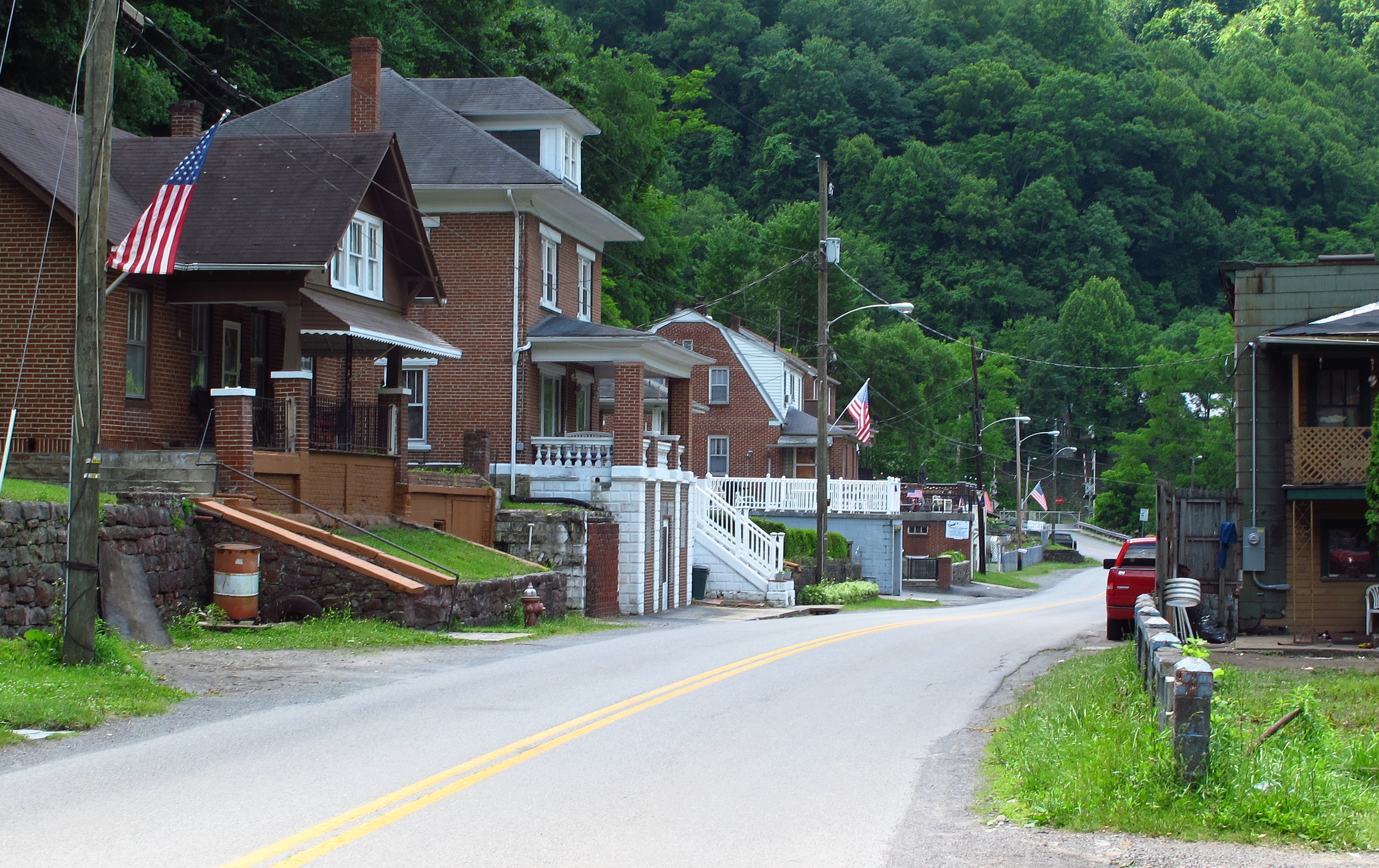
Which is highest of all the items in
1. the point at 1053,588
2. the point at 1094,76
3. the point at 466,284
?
the point at 1094,76

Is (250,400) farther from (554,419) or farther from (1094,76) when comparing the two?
(1094,76)

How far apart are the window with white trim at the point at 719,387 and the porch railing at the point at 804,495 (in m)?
13.0

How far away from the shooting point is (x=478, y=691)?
47.5 ft

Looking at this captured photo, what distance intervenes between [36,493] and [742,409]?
4365cm

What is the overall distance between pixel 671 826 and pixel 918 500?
58.3 metres

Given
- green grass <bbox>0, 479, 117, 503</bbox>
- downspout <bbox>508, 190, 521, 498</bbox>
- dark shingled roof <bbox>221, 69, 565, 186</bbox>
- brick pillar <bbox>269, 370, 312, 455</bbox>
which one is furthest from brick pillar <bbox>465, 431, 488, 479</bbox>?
green grass <bbox>0, 479, 117, 503</bbox>

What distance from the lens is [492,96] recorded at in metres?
37.7

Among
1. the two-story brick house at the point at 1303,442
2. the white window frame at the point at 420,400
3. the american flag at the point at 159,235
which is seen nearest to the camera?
the american flag at the point at 159,235

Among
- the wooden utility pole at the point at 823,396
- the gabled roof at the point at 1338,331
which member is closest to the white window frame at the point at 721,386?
the wooden utility pole at the point at 823,396

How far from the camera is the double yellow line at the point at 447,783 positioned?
304 inches

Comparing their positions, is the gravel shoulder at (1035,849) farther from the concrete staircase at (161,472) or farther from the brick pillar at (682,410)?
the brick pillar at (682,410)

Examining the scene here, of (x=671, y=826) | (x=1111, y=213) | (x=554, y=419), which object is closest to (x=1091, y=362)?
(x=1111, y=213)

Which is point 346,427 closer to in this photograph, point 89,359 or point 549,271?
point 549,271

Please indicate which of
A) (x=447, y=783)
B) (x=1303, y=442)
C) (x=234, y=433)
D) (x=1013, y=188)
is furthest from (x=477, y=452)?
(x=1013, y=188)
